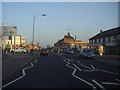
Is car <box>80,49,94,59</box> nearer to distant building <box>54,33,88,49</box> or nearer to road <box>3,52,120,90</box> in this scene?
road <box>3,52,120,90</box>

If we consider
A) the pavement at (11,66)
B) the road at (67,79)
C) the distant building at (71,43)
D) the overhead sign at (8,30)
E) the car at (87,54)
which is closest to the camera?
the road at (67,79)

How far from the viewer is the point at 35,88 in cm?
645

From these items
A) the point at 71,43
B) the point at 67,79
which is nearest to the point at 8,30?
the point at 67,79

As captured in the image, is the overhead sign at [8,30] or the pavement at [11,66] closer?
the pavement at [11,66]

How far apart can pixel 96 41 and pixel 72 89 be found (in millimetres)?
51933

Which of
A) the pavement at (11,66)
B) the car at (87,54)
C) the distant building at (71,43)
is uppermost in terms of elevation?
the distant building at (71,43)

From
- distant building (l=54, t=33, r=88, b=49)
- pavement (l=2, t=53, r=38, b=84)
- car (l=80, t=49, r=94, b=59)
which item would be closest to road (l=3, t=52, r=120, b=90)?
pavement (l=2, t=53, r=38, b=84)

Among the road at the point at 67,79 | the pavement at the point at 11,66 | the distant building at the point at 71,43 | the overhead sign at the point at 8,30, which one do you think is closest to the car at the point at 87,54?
the pavement at the point at 11,66

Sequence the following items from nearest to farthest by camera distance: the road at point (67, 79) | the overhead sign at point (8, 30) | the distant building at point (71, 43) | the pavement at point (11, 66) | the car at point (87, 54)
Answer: the road at point (67, 79)
the pavement at point (11, 66)
the car at point (87, 54)
the overhead sign at point (8, 30)
the distant building at point (71, 43)

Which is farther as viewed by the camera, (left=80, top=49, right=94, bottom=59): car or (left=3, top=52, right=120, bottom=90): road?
(left=80, top=49, right=94, bottom=59): car

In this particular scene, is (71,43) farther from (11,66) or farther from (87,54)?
A: (11,66)

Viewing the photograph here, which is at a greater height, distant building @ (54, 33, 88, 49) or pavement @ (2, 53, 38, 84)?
distant building @ (54, 33, 88, 49)

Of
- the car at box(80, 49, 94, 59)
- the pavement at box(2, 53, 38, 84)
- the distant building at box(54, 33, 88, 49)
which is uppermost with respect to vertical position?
the distant building at box(54, 33, 88, 49)

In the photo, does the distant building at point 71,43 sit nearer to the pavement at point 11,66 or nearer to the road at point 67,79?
the pavement at point 11,66
